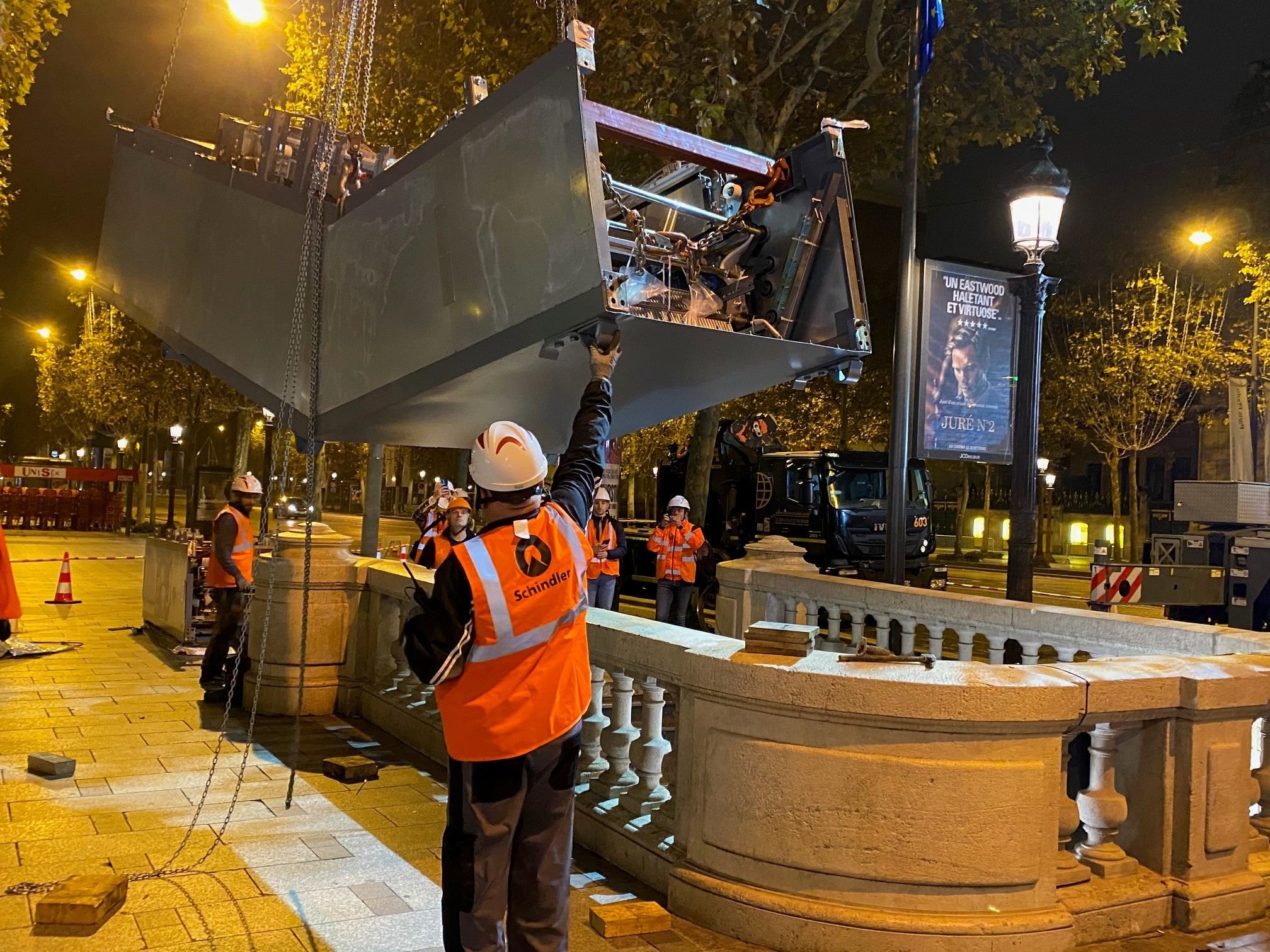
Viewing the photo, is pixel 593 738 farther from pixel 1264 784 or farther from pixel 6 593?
pixel 6 593

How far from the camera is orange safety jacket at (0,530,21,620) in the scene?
9148mm

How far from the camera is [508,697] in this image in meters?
3.16

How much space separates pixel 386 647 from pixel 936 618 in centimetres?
410

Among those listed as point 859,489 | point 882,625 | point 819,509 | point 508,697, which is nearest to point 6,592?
point 882,625

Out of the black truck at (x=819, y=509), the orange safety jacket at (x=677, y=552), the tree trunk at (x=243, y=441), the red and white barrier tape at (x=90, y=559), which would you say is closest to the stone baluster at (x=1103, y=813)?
the orange safety jacket at (x=677, y=552)

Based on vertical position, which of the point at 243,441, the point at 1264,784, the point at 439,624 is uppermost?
the point at 243,441

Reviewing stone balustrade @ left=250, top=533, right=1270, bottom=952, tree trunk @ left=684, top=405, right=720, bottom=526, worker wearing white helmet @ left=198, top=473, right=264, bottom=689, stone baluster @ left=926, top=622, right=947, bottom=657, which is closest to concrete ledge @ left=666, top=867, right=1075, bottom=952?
stone balustrade @ left=250, top=533, right=1270, bottom=952

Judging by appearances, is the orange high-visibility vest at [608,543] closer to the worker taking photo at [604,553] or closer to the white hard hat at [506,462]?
the worker taking photo at [604,553]

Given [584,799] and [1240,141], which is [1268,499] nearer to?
[584,799]

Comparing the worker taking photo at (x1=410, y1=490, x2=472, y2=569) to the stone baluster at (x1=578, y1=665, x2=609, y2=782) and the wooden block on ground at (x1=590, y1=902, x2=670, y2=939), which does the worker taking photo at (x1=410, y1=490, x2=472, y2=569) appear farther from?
the wooden block on ground at (x1=590, y1=902, x2=670, y2=939)

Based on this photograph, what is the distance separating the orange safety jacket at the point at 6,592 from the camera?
9148 mm

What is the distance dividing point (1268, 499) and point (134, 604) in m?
16.1

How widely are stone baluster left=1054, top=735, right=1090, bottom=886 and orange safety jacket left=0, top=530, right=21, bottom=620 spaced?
8675 mm

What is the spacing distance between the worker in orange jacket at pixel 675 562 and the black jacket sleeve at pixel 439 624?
368 inches
